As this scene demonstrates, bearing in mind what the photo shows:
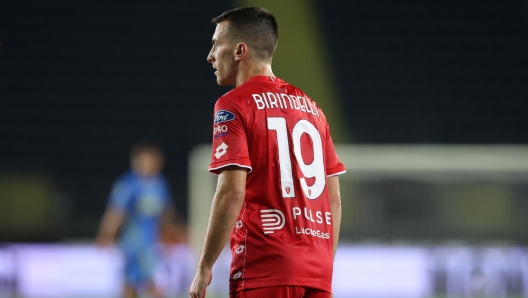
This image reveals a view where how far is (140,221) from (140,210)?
0.12 m

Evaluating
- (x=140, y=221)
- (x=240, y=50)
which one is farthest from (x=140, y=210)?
(x=240, y=50)

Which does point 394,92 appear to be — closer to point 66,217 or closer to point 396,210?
point 396,210

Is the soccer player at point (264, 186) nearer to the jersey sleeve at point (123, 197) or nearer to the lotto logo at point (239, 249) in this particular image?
the lotto logo at point (239, 249)

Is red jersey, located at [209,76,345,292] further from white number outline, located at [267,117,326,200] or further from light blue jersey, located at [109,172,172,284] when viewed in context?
light blue jersey, located at [109,172,172,284]

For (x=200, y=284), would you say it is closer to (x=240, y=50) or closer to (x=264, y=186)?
(x=264, y=186)

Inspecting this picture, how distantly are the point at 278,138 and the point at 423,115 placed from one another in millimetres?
11332

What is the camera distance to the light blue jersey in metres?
8.26

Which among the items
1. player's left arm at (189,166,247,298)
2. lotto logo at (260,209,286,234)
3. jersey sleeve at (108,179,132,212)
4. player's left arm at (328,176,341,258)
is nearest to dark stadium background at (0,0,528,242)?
jersey sleeve at (108,179,132,212)

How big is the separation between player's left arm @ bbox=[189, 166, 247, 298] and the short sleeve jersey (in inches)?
226

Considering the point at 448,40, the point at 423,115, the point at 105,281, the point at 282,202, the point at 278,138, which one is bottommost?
the point at 105,281

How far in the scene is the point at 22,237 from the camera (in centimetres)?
1073

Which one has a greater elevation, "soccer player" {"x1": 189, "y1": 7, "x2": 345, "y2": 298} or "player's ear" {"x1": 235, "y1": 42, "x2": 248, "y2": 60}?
"player's ear" {"x1": 235, "y1": 42, "x2": 248, "y2": 60}

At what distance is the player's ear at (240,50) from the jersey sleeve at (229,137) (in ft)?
0.81

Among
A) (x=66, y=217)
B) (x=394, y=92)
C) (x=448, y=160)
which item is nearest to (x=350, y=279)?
(x=448, y=160)
